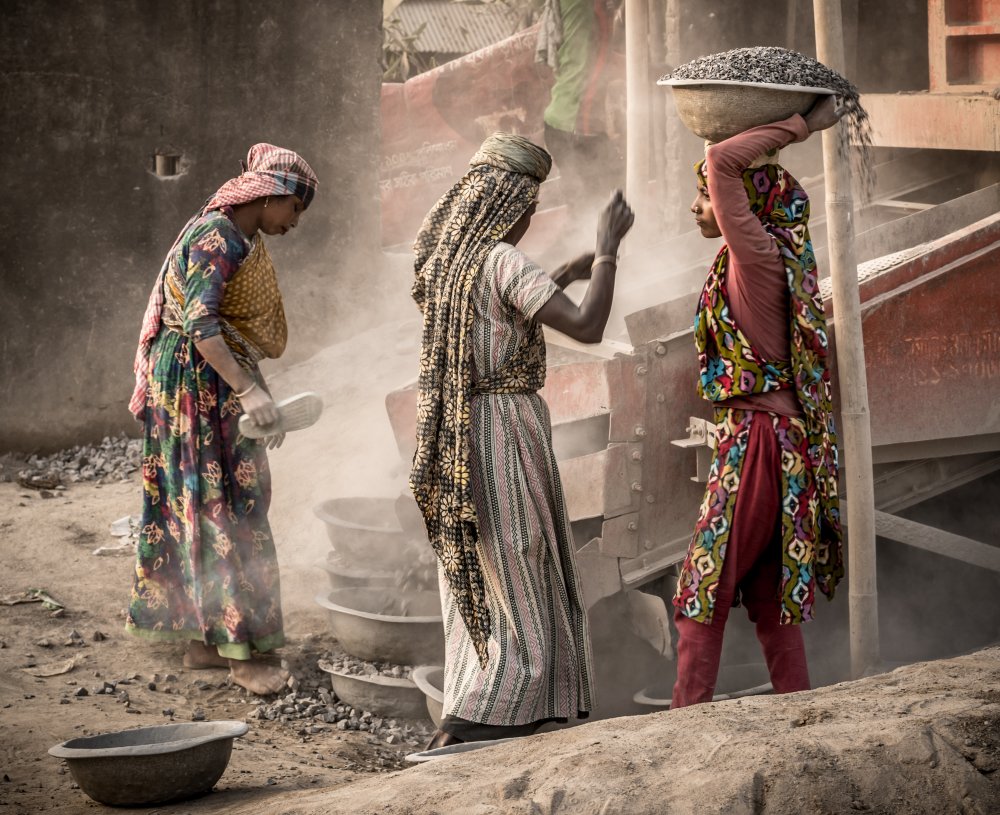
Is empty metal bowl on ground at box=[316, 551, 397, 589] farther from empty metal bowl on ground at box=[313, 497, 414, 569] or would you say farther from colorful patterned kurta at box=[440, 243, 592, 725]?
colorful patterned kurta at box=[440, 243, 592, 725]

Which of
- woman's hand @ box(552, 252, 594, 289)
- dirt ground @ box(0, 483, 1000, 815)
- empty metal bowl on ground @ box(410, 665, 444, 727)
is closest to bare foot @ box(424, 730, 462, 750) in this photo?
empty metal bowl on ground @ box(410, 665, 444, 727)

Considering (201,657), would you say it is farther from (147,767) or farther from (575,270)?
(575,270)

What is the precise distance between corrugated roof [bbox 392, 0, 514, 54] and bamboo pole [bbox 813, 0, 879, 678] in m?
21.5

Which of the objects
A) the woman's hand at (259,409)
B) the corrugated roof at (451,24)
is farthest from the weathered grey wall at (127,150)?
the corrugated roof at (451,24)

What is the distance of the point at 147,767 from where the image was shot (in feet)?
11.0

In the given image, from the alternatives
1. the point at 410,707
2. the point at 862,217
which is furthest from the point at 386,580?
the point at 862,217

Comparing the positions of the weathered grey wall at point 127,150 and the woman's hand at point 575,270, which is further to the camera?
the weathered grey wall at point 127,150

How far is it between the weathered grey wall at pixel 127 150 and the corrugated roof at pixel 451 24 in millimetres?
16625

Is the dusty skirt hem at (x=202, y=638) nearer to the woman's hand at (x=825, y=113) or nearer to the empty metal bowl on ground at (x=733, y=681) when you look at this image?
the empty metal bowl on ground at (x=733, y=681)

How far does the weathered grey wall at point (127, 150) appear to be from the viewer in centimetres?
768

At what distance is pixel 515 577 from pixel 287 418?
1090 millimetres

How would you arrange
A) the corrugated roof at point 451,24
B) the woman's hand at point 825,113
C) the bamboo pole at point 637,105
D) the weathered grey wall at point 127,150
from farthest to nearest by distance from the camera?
the corrugated roof at point 451,24 < the weathered grey wall at point 127,150 < the bamboo pole at point 637,105 < the woman's hand at point 825,113

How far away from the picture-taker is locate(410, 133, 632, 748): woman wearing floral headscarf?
356cm

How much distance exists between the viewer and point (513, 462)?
368cm
